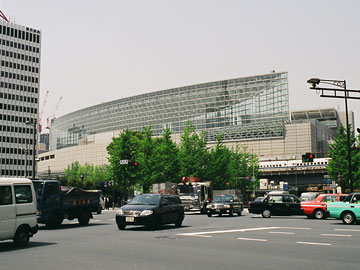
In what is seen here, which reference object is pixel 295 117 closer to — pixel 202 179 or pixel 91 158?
Result: pixel 91 158

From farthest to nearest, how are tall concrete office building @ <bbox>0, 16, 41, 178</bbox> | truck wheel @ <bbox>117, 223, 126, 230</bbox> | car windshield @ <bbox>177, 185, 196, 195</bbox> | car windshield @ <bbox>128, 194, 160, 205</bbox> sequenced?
tall concrete office building @ <bbox>0, 16, 41, 178</bbox>
car windshield @ <bbox>177, 185, 196, 195</bbox>
car windshield @ <bbox>128, 194, 160, 205</bbox>
truck wheel @ <bbox>117, 223, 126, 230</bbox>

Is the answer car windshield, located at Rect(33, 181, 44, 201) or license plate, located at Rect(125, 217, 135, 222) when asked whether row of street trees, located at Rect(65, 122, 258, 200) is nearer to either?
car windshield, located at Rect(33, 181, 44, 201)

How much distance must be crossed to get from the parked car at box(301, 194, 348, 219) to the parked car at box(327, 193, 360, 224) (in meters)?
5.01

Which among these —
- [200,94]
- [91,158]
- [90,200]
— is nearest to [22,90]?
[91,158]

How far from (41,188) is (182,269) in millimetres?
12823

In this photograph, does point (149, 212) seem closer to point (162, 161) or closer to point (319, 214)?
point (319, 214)

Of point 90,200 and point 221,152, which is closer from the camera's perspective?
point 90,200

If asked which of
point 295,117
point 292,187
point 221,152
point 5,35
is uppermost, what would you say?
point 5,35

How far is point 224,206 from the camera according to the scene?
29.6 meters

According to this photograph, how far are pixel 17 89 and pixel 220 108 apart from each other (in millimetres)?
70013

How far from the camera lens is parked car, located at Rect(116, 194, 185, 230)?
1755 cm

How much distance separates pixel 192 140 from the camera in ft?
205

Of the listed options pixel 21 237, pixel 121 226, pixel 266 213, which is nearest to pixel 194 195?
pixel 266 213

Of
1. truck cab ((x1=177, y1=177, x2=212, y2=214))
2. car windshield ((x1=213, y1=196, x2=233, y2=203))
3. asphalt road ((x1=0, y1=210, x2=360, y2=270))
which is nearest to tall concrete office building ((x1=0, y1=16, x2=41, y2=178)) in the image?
truck cab ((x1=177, y1=177, x2=212, y2=214))
